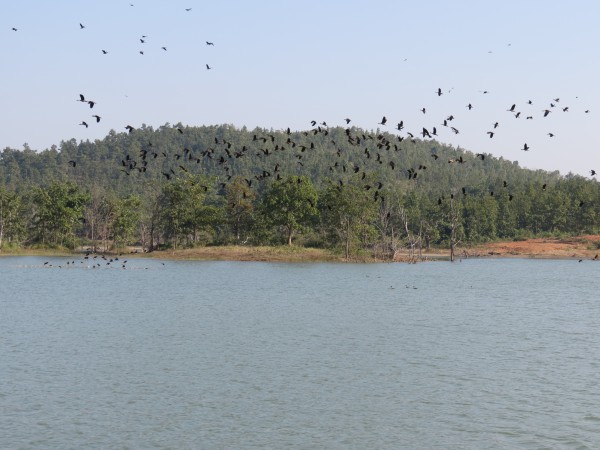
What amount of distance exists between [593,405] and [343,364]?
12.2 meters

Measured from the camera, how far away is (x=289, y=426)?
87.7ft

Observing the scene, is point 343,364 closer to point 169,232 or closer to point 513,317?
point 513,317

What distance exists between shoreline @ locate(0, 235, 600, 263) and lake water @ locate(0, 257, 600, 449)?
54975 millimetres

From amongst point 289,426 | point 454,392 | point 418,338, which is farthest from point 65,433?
point 418,338

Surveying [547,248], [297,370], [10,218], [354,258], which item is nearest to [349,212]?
[354,258]

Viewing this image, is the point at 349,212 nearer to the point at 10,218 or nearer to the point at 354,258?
the point at 354,258

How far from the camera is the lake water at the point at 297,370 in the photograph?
26000 mm

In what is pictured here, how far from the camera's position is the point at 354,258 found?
12850cm

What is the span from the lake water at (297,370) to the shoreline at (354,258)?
5497cm

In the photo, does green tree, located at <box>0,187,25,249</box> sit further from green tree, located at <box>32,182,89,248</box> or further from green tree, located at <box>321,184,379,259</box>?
green tree, located at <box>321,184,379,259</box>

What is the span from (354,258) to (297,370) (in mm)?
93003

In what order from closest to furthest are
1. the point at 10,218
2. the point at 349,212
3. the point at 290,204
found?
the point at 349,212 → the point at 290,204 → the point at 10,218

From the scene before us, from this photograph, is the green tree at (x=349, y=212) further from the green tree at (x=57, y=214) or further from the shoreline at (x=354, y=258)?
the green tree at (x=57, y=214)

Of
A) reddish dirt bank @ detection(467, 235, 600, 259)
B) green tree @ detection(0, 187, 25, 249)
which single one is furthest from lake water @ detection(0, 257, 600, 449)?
reddish dirt bank @ detection(467, 235, 600, 259)
